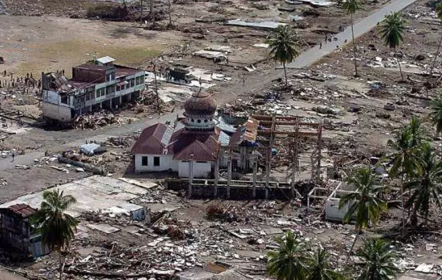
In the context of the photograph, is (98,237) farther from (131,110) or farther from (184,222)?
(131,110)

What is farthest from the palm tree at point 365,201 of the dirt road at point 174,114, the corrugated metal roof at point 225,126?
the dirt road at point 174,114

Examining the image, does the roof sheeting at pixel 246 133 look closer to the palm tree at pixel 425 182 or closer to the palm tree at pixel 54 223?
→ the palm tree at pixel 425 182

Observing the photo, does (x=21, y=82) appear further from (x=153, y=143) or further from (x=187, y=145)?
(x=187, y=145)

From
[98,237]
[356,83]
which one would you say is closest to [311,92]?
[356,83]

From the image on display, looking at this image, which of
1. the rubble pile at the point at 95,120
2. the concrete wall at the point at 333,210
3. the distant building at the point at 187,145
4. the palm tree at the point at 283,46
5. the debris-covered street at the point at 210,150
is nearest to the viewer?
the debris-covered street at the point at 210,150

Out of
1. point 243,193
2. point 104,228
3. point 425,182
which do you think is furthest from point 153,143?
point 425,182

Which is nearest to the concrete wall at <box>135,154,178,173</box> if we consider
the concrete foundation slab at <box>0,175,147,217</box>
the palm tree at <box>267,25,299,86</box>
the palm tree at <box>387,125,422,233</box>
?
the concrete foundation slab at <box>0,175,147,217</box>
